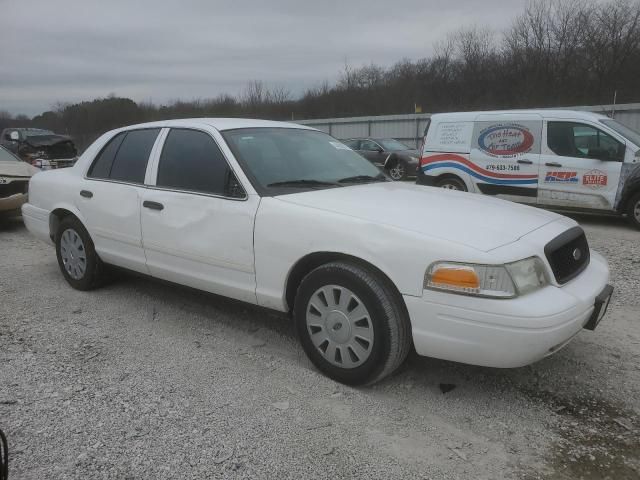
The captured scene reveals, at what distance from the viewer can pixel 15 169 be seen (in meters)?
8.23

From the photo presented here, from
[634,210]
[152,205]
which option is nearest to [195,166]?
[152,205]

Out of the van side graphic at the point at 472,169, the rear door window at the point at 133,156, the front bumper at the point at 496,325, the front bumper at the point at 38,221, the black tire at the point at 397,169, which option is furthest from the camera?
the black tire at the point at 397,169

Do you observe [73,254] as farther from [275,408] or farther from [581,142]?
[581,142]

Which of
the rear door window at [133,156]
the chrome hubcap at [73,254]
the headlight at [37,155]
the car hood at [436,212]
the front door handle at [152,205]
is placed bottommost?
the chrome hubcap at [73,254]

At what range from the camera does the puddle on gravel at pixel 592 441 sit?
2.25m

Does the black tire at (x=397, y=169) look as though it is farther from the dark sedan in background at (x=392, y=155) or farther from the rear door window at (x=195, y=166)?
the rear door window at (x=195, y=166)

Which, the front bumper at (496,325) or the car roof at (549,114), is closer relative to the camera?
the front bumper at (496,325)

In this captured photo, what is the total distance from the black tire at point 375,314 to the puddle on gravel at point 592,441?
863mm

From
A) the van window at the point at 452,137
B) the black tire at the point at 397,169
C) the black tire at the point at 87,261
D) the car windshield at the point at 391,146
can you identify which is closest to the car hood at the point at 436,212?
the black tire at the point at 87,261

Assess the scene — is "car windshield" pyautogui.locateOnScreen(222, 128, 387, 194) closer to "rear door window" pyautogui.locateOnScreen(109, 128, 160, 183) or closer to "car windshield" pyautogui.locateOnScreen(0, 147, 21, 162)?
"rear door window" pyautogui.locateOnScreen(109, 128, 160, 183)

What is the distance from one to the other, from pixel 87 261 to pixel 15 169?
483cm

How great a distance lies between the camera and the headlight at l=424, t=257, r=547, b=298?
247 cm

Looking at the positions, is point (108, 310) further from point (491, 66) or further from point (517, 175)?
point (491, 66)

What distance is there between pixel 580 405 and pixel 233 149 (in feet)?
8.57
